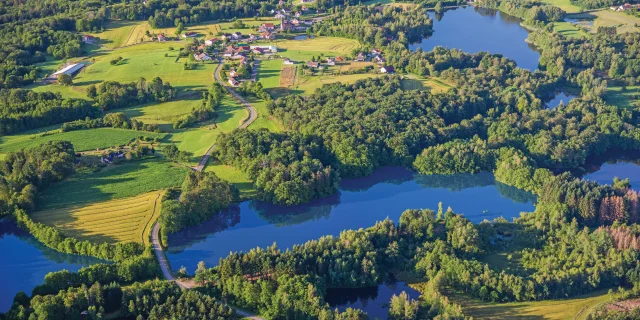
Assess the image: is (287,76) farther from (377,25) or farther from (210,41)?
(377,25)

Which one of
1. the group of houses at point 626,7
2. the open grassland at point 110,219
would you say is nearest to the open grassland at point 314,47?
the open grassland at point 110,219

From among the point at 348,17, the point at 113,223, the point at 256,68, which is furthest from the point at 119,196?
the point at 348,17

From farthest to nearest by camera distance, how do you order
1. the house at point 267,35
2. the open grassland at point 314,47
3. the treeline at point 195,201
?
the house at point 267,35, the open grassland at point 314,47, the treeline at point 195,201

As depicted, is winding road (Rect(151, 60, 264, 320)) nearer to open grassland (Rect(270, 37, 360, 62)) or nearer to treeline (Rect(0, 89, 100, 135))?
treeline (Rect(0, 89, 100, 135))

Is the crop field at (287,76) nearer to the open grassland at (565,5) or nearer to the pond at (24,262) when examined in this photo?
the pond at (24,262)

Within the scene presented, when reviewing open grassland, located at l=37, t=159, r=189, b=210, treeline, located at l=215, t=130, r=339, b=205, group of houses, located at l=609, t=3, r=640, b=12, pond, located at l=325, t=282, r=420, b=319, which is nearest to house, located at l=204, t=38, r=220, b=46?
treeline, located at l=215, t=130, r=339, b=205
